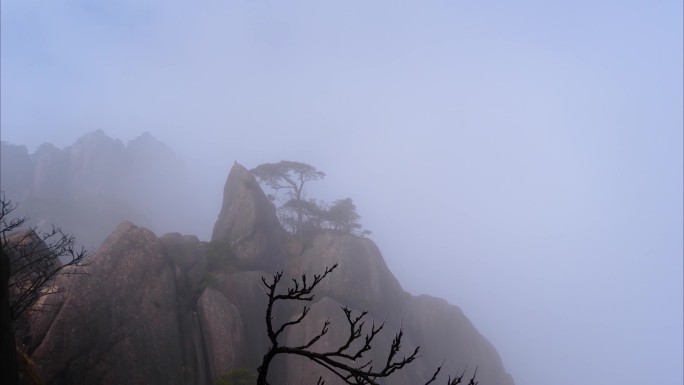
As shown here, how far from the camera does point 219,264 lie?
102 ft

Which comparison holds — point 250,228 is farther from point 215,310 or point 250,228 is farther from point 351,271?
point 351,271

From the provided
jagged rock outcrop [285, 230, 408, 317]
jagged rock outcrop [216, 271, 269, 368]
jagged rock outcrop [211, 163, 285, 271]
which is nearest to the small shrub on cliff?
jagged rock outcrop [211, 163, 285, 271]

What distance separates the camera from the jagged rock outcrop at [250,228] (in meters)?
33.6

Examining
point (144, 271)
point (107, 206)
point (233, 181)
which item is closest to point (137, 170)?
point (107, 206)

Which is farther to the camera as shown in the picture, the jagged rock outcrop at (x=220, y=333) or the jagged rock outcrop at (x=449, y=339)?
the jagged rock outcrop at (x=449, y=339)

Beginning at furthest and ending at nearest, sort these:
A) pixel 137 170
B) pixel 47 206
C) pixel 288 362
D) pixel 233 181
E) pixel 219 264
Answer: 1. pixel 137 170
2. pixel 47 206
3. pixel 233 181
4. pixel 219 264
5. pixel 288 362

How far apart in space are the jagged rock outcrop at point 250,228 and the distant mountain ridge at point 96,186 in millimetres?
39370

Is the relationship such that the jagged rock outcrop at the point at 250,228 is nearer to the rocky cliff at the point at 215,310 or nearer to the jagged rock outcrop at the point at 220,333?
the rocky cliff at the point at 215,310

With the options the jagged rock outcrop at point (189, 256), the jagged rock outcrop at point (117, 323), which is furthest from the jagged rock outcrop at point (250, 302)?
the jagged rock outcrop at point (117, 323)

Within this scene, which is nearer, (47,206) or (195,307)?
(195,307)

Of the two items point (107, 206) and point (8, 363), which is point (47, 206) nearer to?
point (107, 206)

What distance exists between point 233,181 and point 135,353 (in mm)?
24843

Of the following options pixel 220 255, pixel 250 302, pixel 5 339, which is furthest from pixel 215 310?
pixel 5 339

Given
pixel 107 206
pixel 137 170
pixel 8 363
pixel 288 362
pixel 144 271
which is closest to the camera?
pixel 8 363
